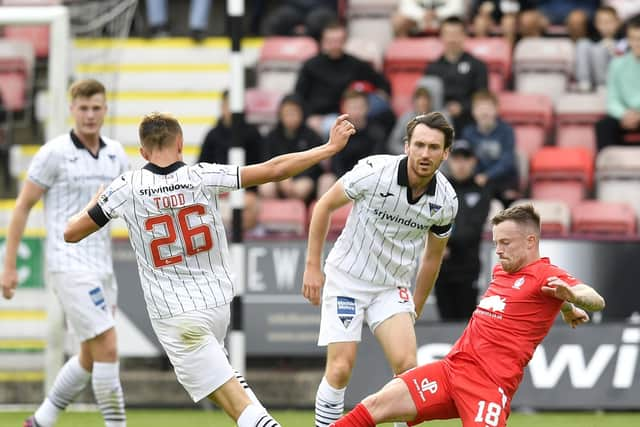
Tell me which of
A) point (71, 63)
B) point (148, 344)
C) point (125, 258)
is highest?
point (71, 63)

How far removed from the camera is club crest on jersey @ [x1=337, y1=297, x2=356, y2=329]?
7516mm

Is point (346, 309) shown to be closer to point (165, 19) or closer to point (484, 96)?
point (484, 96)

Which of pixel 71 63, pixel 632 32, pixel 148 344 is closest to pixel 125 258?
pixel 148 344

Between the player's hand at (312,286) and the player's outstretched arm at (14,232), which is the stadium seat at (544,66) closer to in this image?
the player's outstretched arm at (14,232)

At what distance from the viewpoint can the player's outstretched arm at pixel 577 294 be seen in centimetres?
621

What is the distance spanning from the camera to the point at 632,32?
1248cm

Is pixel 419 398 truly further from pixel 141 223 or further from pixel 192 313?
pixel 141 223

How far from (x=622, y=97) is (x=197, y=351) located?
23.1ft

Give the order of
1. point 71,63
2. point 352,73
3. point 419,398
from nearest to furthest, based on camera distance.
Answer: point 419,398 → point 71,63 → point 352,73

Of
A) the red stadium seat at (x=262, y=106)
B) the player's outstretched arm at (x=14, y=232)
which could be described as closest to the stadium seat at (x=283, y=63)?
the red stadium seat at (x=262, y=106)

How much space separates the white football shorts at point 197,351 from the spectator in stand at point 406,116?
543 cm

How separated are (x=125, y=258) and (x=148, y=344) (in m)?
0.75

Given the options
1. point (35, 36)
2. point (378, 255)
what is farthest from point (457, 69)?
point (378, 255)

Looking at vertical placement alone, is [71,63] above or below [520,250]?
above
